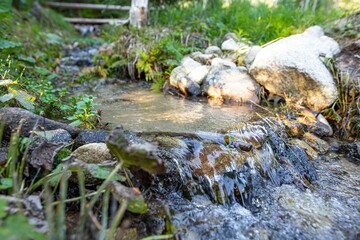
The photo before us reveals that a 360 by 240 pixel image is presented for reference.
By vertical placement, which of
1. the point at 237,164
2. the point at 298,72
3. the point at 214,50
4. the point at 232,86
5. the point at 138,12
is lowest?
the point at 237,164

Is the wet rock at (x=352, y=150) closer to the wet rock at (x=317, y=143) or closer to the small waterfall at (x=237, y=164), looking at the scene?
the wet rock at (x=317, y=143)

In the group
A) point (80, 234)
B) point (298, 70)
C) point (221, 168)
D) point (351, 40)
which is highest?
point (351, 40)

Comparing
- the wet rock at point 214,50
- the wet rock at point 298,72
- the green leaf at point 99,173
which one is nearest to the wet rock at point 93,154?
the green leaf at point 99,173

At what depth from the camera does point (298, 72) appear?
11.1 ft

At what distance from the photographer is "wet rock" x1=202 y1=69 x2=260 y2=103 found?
380 centimetres

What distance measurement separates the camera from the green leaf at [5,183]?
130 cm

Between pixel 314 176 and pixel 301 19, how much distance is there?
13.2ft

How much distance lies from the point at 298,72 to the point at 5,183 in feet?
10.6

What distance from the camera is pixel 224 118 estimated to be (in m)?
3.09

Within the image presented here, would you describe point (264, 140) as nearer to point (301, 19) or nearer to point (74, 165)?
point (74, 165)

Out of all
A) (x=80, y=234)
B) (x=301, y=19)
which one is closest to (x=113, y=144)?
(x=80, y=234)

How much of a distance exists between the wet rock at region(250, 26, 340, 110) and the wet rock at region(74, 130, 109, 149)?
244cm

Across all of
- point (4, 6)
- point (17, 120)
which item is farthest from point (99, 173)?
point (4, 6)

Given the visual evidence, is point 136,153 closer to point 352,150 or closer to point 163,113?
point 163,113
